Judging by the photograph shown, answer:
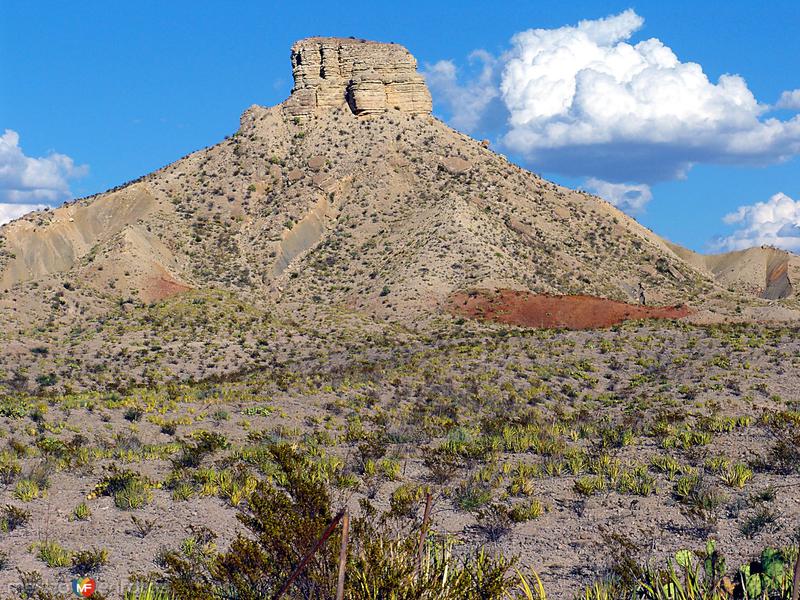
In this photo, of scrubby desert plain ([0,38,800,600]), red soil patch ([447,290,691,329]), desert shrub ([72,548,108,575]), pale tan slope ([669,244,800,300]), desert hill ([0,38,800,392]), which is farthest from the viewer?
pale tan slope ([669,244,800,300])

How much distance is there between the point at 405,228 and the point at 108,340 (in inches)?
1142

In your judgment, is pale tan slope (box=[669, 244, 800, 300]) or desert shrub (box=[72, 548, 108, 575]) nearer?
desert shrub (box=[72, 548, 108, 575])

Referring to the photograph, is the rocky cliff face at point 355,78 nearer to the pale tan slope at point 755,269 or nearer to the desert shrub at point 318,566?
the pale tan slope at point 755,269

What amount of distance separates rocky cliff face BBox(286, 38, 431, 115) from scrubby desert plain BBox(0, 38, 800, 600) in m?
0.33

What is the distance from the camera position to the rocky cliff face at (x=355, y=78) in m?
78.0

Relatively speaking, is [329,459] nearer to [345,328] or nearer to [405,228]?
[345,328]

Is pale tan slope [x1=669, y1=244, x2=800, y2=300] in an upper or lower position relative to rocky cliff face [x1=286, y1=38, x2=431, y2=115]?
lower

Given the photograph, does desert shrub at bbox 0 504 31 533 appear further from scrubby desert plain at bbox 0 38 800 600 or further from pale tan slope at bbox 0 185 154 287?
pale tan slope at bbox 0 185 154 287

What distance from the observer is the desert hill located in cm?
5788

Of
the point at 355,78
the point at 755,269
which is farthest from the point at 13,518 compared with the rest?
the point at 755,269

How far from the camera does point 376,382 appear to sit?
104 ft

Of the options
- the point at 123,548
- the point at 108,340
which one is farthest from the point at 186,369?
the point at 123,548

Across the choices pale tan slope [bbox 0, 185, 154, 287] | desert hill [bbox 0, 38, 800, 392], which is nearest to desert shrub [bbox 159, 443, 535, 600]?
desert hill [bbox 0, 38, 800, 392]

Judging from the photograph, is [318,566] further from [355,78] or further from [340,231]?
[355,78]
